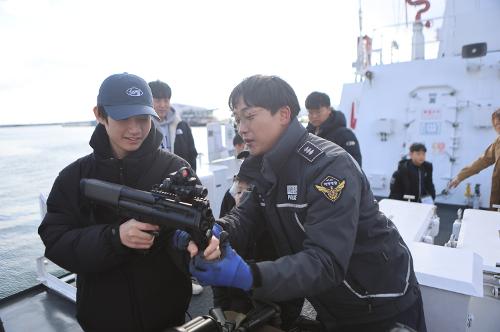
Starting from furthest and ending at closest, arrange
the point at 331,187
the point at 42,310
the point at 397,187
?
the point at 397,187 → the point at 42,310 → the point at 331,187

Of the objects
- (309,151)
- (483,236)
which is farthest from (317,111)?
(309,151)

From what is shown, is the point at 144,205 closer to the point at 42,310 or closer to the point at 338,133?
the point at 42,310

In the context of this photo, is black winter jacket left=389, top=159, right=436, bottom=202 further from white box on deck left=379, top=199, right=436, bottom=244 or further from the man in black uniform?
the man in black uniform

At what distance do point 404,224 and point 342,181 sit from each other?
144 cm

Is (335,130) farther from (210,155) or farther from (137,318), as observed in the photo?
(210,155)

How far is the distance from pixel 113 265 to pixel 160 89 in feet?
8.32

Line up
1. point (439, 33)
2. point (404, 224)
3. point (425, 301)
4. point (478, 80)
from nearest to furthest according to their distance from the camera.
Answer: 1. point (425, 301)
2. point (404, 224)
3. point (478, 80)
4. point (439, 33)

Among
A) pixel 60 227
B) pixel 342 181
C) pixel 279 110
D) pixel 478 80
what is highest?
pixel 478 80

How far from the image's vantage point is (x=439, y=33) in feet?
27.4

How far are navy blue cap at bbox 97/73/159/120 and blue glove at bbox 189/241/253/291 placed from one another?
67 cm

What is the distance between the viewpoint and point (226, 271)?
1.15 m

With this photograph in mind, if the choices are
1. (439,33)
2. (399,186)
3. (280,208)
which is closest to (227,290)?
(280,208)

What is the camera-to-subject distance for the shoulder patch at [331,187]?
1.24 meters

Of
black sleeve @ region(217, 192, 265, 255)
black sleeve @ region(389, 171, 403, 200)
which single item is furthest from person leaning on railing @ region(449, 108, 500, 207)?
black sleeve @ region(217, 192, 265, 255)
